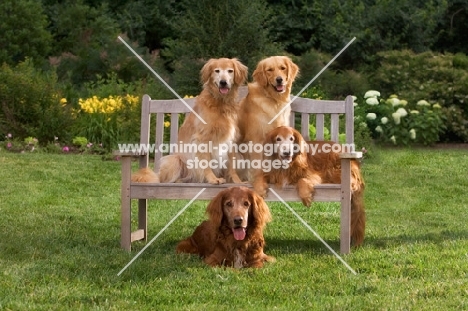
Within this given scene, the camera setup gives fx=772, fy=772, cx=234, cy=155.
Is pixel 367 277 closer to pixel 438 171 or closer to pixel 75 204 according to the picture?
pixel 75 204

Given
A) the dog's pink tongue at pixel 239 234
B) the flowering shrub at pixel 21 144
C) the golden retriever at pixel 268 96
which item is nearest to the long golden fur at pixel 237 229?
the dog's pink tongue at pixel 239 234

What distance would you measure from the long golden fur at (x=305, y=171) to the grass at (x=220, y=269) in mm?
325

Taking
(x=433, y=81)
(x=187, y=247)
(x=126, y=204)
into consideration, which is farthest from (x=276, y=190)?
(x=433, y=81)

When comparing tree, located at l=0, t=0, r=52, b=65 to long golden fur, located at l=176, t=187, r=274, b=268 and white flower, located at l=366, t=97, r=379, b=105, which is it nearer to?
white flower, located at l=366, t=97, r=379, b=105

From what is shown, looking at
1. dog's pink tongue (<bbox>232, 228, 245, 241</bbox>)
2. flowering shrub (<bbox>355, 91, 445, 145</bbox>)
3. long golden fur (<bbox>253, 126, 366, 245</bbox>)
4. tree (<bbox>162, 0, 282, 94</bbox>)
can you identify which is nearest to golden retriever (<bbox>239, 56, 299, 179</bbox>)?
long golden fur (<bbox>253, 126, 366, 245</bbox>)

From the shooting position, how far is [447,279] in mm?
4637

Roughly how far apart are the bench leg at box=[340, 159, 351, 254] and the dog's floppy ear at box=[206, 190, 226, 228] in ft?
2.95

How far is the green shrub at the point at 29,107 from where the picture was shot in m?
10.9

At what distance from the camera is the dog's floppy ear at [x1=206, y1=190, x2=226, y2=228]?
5000 mm

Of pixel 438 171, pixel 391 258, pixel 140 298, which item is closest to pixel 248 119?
pixel 391 258

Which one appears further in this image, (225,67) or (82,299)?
(225,67)

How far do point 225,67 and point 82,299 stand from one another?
198 centimetres

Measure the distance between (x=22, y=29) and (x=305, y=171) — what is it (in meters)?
12.5

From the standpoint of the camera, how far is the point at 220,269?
4.88 meters
